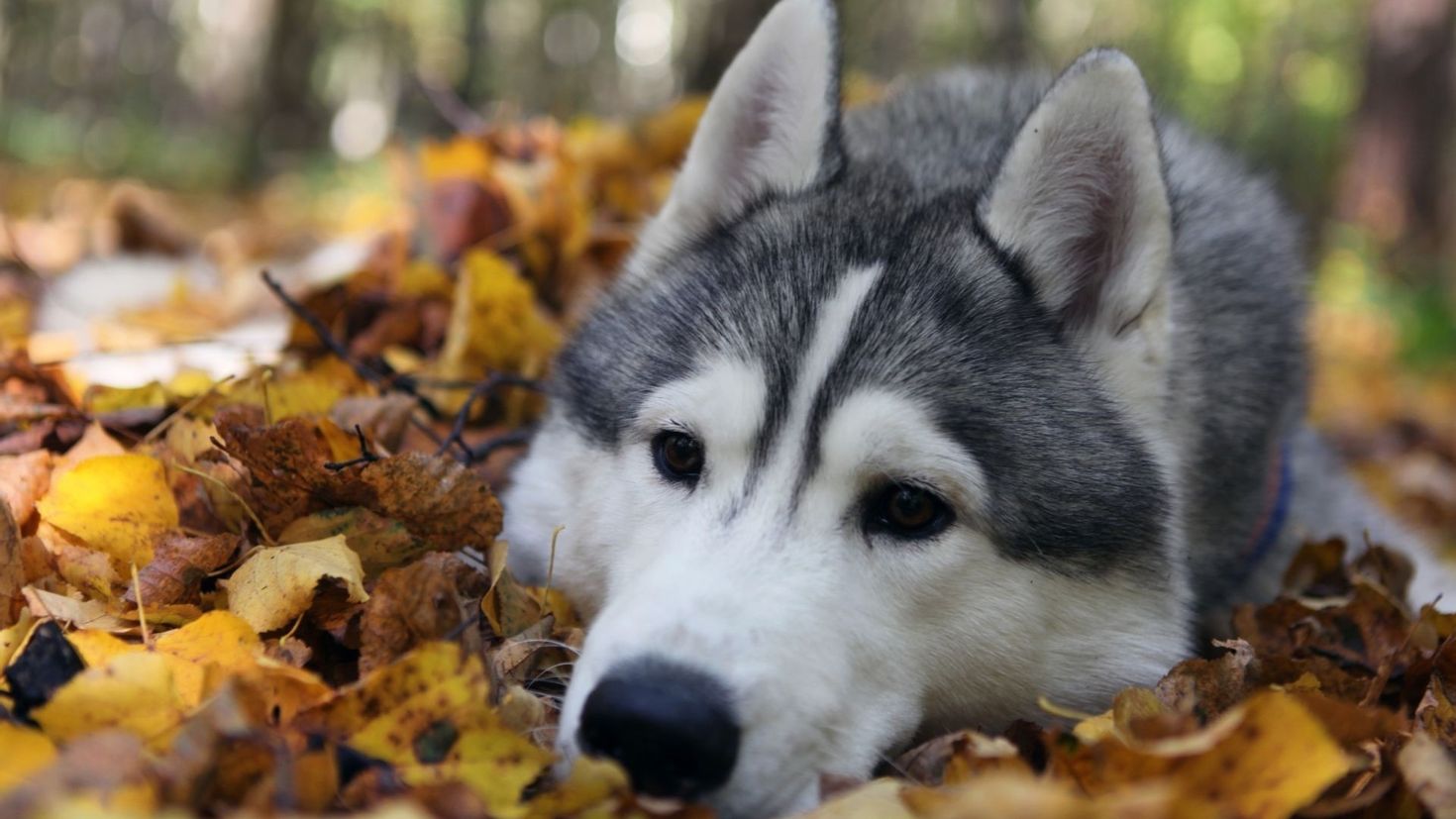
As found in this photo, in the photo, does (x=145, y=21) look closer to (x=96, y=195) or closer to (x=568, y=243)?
(x=96, y=195)

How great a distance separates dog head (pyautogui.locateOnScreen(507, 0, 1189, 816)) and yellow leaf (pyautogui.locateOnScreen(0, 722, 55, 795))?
74 cm

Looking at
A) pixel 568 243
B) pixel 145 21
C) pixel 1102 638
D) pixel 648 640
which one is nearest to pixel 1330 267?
pixel 568 243

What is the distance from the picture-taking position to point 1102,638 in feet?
8.14

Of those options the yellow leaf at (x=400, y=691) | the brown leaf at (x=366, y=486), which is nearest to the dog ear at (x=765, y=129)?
the brown leaf at (x=366, y=486)

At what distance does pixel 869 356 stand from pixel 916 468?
251mm

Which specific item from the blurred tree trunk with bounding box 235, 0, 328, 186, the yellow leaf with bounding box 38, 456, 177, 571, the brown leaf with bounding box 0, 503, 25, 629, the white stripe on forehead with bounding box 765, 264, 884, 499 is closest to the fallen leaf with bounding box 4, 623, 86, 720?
the brown leaf with bounding box 0, 503, 25, 629

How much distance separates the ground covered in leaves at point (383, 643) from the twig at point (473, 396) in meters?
0.01

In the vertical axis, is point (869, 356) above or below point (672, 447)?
above

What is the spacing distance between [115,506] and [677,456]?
117cm

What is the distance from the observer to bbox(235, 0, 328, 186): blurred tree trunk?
14.8 metres

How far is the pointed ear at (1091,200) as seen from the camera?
244 centimetres

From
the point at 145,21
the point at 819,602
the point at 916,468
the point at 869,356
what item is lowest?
the point at 145,21

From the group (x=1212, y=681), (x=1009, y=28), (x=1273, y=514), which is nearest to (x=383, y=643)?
(x=1212, y=681)

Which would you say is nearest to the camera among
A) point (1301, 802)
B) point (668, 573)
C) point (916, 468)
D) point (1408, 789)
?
point (1301, 802)
